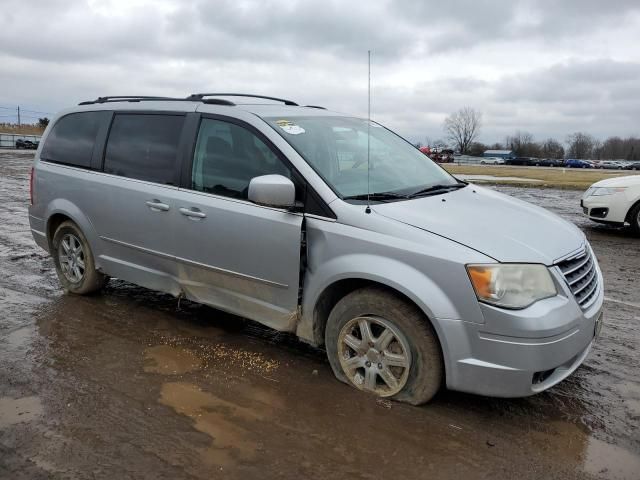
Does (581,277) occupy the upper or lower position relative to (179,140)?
lower

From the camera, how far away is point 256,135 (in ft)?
13.3

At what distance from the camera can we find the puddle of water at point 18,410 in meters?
3.23

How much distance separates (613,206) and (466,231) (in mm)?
7668

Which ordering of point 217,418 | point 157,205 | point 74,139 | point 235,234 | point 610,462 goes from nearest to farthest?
point 610,462 < point 217,418 < point 235,234 < point 157,205 < point 74,139

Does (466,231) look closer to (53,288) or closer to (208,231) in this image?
(208,231)

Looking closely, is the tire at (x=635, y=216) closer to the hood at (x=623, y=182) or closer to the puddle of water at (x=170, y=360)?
the hood at (x=623, y=182)

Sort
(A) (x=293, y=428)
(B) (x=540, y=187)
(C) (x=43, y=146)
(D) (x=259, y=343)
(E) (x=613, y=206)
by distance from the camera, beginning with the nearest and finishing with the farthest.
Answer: (A) (x=293, y=428)
(D) (x=259, y=343)
(C) (x=43, y=146)
(E) (x=613, y=206)
(B) (x=540, y=187)

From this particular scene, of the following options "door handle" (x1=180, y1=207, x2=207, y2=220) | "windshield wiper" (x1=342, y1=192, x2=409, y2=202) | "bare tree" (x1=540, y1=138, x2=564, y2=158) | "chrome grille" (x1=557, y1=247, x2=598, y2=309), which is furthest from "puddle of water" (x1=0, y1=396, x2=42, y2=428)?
"bare tree" (x1=540, y1=138, x2=564, y2=158)

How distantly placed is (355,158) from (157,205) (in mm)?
1619

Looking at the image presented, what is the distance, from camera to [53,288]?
5844 millimetres

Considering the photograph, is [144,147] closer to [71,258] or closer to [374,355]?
[71,258]

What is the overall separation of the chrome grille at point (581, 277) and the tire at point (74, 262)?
13.5 feet

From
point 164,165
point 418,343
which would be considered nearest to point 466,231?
point 418,343

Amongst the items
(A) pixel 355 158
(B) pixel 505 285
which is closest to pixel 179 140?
(A) pixel 355 158
